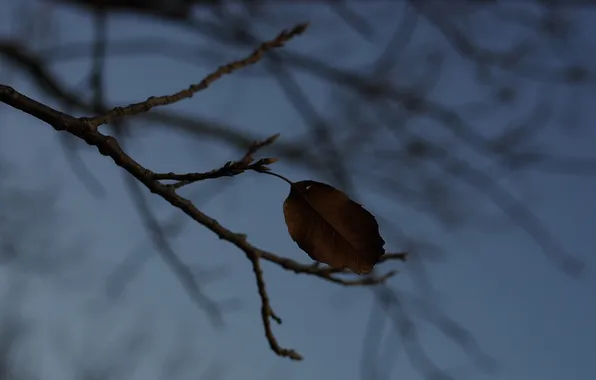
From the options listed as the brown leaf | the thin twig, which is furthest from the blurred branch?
the brown leaf

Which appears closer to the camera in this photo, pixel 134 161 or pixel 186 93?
pixel 134 161

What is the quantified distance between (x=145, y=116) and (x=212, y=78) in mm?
1922

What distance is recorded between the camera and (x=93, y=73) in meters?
2.17

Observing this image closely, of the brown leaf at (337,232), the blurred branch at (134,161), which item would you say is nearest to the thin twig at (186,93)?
the blurred branch at (134,161)

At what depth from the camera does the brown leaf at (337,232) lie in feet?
2.06

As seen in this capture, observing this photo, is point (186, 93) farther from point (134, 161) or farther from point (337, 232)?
point (337, 232)

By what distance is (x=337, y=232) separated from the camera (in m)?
0.63

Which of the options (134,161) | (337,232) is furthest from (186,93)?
(337,232)

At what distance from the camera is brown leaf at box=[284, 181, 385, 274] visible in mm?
629

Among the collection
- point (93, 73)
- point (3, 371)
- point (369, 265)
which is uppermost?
point (3, 371)

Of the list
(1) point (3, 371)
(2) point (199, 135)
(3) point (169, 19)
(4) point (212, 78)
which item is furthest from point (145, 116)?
(1) point (3, 371)

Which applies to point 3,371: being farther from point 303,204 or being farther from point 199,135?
point 303,204

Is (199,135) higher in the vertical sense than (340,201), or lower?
higher

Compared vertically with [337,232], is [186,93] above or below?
above
